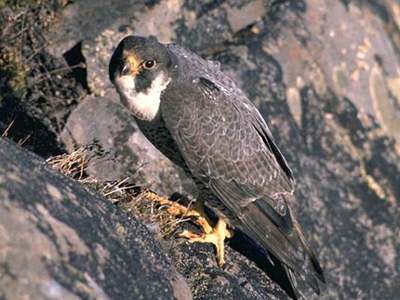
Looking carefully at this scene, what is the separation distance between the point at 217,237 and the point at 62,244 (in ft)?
6.92

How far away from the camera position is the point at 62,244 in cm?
342

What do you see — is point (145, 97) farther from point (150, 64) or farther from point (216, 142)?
point (216, 142)

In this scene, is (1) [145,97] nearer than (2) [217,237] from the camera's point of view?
Yes

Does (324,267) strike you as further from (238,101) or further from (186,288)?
(186,288)

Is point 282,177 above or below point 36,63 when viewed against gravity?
below

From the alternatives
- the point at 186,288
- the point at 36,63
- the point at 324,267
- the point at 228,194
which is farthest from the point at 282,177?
the point at 36,63

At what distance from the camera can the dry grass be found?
16.4ft

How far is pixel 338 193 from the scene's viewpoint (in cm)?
772

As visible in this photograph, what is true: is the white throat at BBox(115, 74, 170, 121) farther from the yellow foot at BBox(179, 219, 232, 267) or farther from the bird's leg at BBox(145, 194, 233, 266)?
the yellow foot at BBox(179, 219, 232, 267)

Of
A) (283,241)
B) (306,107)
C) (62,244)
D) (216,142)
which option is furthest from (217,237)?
(306,107)

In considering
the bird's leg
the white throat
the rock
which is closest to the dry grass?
the bird's leg

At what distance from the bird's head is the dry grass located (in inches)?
17.3

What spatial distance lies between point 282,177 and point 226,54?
2.42 metres

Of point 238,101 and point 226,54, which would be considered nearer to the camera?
point 238,101
